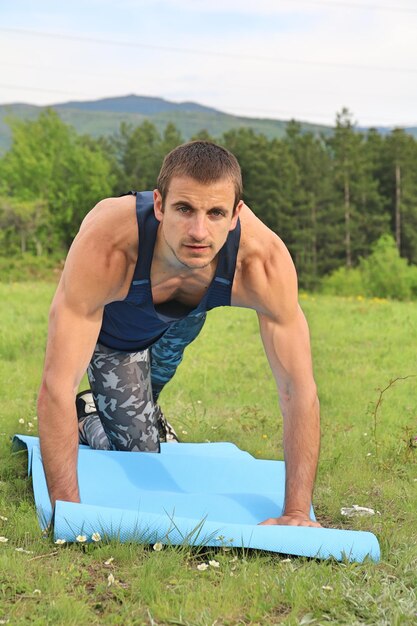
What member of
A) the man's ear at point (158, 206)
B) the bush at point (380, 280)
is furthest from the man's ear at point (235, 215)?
the bush at point (380, 280)

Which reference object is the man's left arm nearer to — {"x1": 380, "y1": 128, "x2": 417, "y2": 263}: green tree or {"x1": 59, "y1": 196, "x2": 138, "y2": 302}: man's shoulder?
{"x1": 59, "y1": 196, "x2": 138, "y2": 302}: man's shoulder

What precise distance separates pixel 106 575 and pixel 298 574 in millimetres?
730

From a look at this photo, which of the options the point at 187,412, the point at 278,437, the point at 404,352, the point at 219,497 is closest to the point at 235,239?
the point at 219,497

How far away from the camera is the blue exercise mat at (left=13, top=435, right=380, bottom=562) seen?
12.0ft

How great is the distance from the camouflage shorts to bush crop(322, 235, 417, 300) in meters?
39.8

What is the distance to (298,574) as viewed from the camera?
3.42m

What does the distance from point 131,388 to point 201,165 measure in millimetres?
1765

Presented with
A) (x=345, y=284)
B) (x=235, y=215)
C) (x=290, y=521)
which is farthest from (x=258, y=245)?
(x=345, y=284)

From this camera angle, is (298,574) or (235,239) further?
(235,239)

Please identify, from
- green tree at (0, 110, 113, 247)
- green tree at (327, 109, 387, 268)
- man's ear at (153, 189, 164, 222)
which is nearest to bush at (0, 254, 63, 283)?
green tree at (0, 110, 113, 247)

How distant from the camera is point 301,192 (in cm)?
6262

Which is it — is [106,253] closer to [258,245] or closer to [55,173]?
[258,245]

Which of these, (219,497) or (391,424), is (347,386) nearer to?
(391,424)

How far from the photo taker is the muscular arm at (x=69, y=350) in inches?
151
